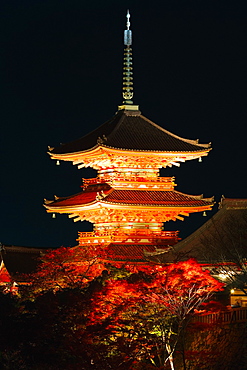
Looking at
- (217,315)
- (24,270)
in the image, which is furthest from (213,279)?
(24,270)

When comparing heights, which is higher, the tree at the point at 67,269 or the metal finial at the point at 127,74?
the metal finial at the point at 127,74

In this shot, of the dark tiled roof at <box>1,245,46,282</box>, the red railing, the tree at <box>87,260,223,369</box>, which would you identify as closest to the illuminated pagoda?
the dark tiled roof at <box>1,245,46,282</box>

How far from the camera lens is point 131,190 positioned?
45.6 meters

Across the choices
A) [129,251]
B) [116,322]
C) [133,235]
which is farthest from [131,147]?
[116,322]

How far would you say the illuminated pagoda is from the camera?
44594 millimetres

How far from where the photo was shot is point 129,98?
4831 cm

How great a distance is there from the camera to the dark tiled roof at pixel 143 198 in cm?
4438

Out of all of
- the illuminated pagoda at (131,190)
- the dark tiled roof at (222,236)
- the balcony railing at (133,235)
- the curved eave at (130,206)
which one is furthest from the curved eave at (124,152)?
the dark tiled roof at (222,236)

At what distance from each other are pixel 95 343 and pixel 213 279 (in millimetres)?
4545

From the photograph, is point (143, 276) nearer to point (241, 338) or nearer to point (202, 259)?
point (202, 259)

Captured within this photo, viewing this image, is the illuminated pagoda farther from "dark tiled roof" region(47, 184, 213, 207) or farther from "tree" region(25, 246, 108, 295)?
"tree" region(25, 246, 108, 295)

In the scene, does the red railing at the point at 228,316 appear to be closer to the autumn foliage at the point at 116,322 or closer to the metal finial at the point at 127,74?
the autumn foliage at the point at 116,322

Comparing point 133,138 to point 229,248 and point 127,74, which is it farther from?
point 229,248

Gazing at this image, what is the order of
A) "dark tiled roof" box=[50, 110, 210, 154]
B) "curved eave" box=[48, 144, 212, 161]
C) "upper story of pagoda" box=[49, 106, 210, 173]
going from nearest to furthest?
"curved eave" box=[48, 144, 212, 161] < "upper story of pagoda" box=[49, 106, 210, 173] < "dark tiled roof" box=[50, 110, 210, 154]
